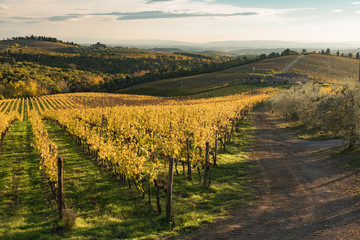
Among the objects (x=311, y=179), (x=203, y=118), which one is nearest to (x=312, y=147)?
(x=311, y=179)

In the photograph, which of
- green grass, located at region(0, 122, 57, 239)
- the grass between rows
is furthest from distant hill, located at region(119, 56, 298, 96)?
the grass between rows

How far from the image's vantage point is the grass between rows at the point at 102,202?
10555 millimetres

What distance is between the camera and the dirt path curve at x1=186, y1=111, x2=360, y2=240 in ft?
35.3

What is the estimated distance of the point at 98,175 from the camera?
1723 cm

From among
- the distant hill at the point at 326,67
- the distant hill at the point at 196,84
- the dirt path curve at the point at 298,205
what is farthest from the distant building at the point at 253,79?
the dirt path curve at the point at 298,205

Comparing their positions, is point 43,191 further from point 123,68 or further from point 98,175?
point 123,68

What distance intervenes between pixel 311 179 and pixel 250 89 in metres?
98.1

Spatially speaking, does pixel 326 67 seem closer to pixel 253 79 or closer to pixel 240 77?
pixel 253 79

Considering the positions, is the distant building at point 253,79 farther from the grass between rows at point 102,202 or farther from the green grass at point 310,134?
the grass between rows at point 102,202

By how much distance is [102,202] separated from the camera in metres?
13.4

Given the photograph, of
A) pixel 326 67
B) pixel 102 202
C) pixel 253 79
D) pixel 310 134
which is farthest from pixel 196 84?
pixel 102 202

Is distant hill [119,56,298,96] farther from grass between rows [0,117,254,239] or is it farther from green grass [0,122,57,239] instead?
grass between rows [0,117,254,239]

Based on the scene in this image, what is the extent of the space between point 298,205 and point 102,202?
420 inches

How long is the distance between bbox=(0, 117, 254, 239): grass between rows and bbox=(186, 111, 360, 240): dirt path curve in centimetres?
104
